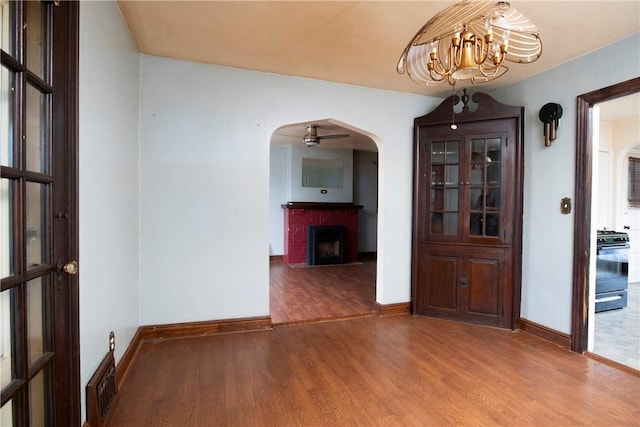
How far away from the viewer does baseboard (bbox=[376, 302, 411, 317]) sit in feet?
11.7

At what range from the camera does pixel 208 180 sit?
295 centimetres

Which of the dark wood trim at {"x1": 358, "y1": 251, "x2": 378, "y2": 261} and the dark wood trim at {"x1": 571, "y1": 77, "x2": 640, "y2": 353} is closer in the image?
the dark wood trim at {"x1": 571, "y1": 77, "x2": 640, "y2": 353}

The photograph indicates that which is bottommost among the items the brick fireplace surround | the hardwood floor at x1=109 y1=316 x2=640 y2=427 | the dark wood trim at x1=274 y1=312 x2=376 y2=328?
the hardwood floor at x1=109 y1=316 x2=640 y2=427

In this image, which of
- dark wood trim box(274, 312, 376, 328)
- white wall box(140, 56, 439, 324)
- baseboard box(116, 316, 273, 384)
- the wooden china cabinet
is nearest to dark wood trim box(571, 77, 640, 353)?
the wooden china cabinet

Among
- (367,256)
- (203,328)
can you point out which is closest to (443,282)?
(203,328)

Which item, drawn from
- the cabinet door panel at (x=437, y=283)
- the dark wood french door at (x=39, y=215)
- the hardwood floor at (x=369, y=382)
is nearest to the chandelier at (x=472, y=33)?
the dark wood french door at (x=39, y=215)

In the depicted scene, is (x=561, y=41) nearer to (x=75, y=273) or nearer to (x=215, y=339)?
(x=75, y=273)

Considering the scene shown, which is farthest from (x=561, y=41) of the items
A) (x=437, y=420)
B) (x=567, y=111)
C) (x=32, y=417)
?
(x=32, y=417)

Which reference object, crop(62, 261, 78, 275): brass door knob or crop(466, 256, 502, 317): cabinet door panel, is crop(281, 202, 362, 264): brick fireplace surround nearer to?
crop(466, 256, 502, 317): cabinet door panel

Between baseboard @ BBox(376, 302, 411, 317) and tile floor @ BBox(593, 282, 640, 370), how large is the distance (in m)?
1.66

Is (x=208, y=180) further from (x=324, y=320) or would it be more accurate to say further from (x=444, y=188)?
(x=444, y=188)

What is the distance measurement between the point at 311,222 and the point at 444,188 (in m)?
3.76

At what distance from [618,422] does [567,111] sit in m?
2.42

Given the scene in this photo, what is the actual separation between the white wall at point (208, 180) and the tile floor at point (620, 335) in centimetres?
307
